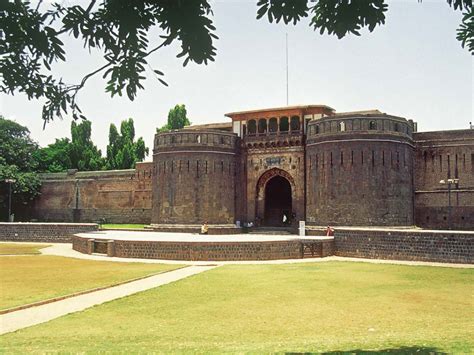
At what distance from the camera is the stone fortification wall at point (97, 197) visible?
3728cm

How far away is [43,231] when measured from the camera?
93.4 feet

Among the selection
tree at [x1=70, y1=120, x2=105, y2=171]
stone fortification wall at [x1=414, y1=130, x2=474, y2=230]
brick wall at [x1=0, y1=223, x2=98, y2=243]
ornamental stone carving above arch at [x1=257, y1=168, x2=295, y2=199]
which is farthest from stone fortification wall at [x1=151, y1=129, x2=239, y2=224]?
tree at [x1=70, y1=120, x2=105, y2=171]

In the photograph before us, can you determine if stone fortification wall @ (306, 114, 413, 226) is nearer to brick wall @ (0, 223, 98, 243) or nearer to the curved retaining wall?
the curved retaining wall

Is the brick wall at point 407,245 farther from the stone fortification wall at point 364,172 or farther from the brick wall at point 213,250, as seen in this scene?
the stone fortification wall at point 364,172

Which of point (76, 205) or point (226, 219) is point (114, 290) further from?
point (76, 205)

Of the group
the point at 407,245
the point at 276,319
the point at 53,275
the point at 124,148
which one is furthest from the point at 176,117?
the point at 276,319

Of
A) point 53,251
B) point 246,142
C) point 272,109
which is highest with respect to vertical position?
point 272,109

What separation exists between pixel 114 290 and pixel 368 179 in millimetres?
17276

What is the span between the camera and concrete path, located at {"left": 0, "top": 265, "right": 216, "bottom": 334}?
8.52m

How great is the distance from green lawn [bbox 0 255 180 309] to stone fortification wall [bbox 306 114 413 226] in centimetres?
1215

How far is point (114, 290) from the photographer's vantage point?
11992 mm

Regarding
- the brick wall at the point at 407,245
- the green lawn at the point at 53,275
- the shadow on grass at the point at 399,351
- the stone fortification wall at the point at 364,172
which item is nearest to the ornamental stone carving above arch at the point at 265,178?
the stone fortification wall at the point at 364,172

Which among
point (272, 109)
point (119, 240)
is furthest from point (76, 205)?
point (119, 240)

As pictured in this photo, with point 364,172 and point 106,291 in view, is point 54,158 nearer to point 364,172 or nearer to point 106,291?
point 364,172
